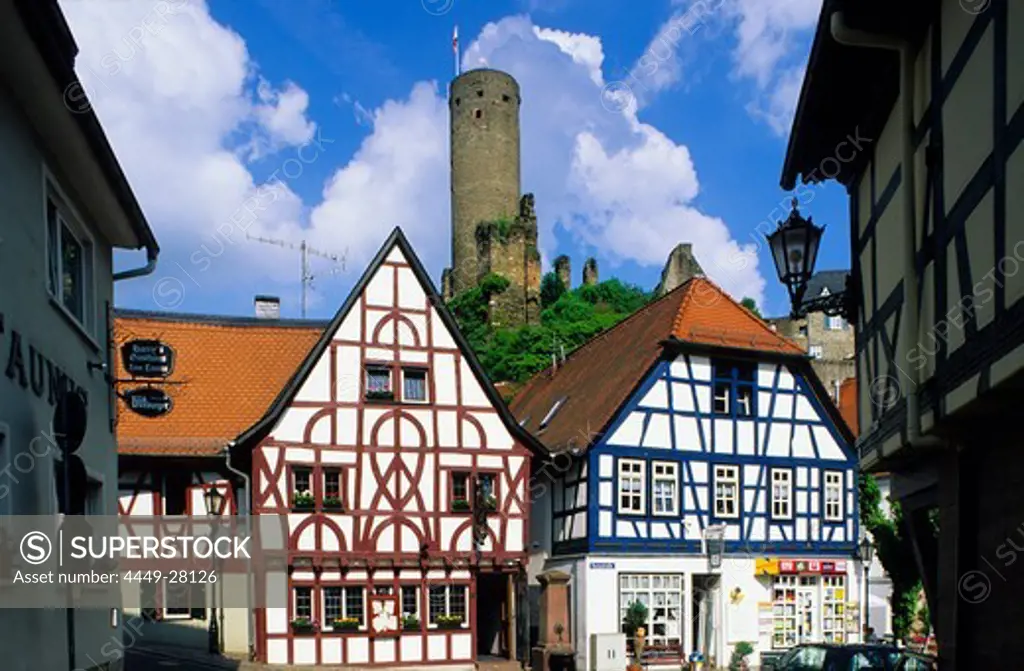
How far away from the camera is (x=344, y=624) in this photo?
81.0ft

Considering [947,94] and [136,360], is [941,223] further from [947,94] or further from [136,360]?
[136,360]

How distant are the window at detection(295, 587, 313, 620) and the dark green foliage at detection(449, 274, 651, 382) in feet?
119

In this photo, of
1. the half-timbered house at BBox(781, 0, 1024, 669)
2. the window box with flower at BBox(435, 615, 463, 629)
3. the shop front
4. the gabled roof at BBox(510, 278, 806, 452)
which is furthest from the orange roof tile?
the half-timbered house at BBox(781, 0, 1024, 669)

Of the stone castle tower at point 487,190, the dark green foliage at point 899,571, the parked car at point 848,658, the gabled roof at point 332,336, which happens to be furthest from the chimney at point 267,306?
the stone castle tower at point 487,190

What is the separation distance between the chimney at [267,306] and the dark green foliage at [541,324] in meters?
27.9

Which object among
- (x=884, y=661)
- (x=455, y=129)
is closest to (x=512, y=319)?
(x=455, y=129)

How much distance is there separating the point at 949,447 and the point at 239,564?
20773 mm

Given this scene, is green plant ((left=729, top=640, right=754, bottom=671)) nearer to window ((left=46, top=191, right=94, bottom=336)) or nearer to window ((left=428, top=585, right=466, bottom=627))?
window ((left=428, top=585, right=466, bottom=627))

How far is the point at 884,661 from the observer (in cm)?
1322

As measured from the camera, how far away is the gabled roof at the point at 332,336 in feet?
81.3

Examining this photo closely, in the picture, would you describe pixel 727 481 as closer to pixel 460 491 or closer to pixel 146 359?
pixel 460 491

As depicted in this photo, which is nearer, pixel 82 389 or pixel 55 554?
pixel 55 554

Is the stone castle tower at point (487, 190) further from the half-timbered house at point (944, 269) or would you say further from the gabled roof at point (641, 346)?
the half-timbered house at point (944, 269)

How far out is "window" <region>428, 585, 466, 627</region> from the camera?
25656 millimetres
